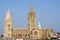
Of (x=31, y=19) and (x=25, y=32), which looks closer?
(x=25, y=32)

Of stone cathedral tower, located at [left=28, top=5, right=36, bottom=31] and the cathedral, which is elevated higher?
stone cathedral tower, located at [left=28, top=5, right=36, bottom=31]

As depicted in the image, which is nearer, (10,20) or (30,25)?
(10,20)

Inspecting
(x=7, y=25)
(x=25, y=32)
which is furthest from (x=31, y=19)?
(x=7, y=25)

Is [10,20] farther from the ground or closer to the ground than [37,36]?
farther from the ground

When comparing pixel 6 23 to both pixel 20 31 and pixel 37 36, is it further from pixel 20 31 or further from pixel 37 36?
pixel 37 36

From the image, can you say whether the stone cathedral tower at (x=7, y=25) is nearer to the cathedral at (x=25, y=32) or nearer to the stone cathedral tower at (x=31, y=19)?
the cathedral at (x=25, y=32)

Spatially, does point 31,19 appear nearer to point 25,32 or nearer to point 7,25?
point 25,32

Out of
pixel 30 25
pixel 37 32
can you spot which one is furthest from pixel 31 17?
pixel 37 32

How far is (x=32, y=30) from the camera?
13388 centimetres

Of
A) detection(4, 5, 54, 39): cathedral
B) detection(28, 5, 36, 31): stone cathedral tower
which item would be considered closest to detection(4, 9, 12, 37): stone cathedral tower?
detection(4, 5, 54, 39): cathedral

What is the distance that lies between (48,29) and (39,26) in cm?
503

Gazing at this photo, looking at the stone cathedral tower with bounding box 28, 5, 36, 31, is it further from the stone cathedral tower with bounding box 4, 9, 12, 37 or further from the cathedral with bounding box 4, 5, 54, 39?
the stone cathedral tower with bounding box 4, 9, 12, 37

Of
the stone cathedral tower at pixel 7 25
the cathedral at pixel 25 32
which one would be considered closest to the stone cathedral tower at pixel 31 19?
the cathedral at pixel 25 32

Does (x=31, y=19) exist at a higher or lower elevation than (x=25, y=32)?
higher
